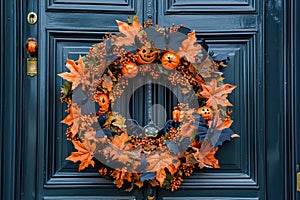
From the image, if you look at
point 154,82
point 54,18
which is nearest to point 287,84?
point 154,82

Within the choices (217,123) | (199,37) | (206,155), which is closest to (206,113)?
(217,123)

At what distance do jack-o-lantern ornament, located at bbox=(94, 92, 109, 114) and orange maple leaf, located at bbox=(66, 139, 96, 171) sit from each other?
164 millimetres

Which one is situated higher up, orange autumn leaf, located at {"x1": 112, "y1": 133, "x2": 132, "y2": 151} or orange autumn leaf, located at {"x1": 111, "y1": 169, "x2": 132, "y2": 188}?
orange autumn leaf, located at {"x1": 112, "y1": 133, "x2": 132, "y2": 151}

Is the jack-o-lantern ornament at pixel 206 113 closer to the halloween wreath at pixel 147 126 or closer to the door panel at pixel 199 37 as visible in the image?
the halloween wreath at pixel 147 126

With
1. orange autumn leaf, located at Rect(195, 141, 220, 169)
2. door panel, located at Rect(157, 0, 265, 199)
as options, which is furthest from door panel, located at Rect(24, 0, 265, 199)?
orange autumn leaf, located at Rect(195, 141, 220, 169)

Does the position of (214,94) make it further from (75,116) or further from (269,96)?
(75,116)

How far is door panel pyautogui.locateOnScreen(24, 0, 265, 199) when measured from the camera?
2766 millimetres

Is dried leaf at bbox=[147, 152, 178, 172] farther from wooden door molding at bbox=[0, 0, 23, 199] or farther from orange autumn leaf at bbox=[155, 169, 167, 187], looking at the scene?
wooden door molding at bbox=[0, 0, 23, 199]

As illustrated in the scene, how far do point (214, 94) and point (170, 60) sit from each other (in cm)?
26

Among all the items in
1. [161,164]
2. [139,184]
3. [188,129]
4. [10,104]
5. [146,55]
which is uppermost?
[146,55]

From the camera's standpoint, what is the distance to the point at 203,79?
8.79 feet

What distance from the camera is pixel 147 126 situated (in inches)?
108

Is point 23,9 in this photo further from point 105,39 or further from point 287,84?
point 287,84

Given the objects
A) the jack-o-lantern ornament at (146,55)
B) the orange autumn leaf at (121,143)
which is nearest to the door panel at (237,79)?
the jack-o-lantern ornament at (146,55)
